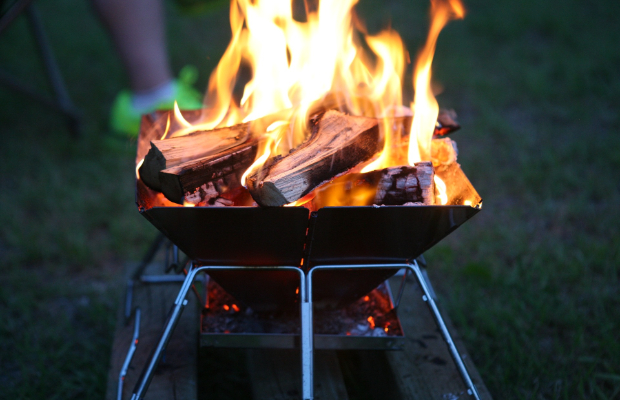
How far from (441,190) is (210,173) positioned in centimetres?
60

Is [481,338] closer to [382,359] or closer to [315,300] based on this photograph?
[382,359]

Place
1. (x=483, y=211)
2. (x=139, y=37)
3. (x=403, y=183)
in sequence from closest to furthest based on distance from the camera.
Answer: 1. (x=403, y=183)
2. (x=483, y=211)
3. (x=139, y=37)

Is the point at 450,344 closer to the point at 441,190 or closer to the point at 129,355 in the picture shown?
the point at 441,190

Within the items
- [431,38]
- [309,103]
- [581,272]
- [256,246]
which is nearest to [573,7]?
[581,272]

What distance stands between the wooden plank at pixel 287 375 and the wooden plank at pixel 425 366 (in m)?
0.18

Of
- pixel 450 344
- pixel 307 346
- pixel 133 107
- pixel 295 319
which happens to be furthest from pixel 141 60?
pixel 450 344

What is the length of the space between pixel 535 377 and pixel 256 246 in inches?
44.5

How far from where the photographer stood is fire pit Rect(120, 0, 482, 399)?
3.60 ft

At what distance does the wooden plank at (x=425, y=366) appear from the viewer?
1374 millimetres

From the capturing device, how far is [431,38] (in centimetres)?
149

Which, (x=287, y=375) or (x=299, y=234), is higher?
(x=299, y=234)

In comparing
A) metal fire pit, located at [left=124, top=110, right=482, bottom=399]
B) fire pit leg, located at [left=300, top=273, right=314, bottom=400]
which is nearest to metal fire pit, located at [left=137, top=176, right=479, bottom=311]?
metal fire pit, located at [left=124, top=110, right=482, bottom=399]

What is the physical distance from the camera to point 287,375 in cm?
141

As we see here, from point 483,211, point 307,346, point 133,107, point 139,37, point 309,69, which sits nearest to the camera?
point 307,346
